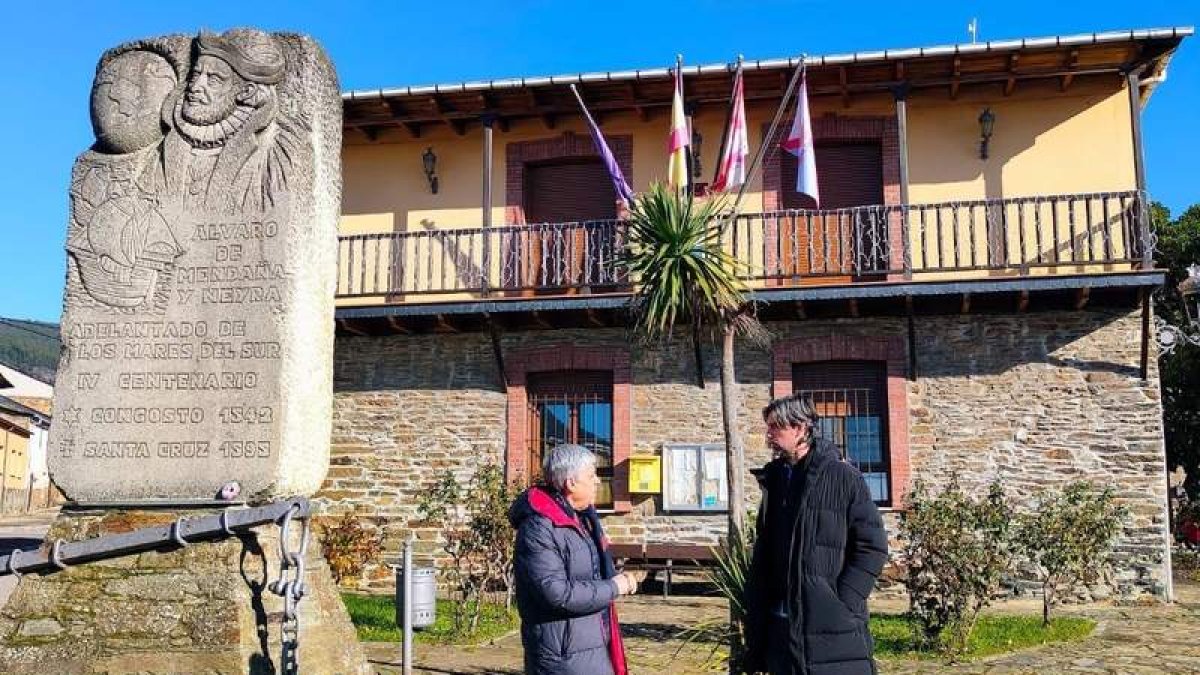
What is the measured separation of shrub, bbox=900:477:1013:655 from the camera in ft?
26.5

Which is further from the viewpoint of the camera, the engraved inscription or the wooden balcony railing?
the wooden balcony railing

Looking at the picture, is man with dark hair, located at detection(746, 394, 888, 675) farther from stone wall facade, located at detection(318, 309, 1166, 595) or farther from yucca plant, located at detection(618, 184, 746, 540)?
stone wall facade, located at detection(318, 309, 1166, 595)

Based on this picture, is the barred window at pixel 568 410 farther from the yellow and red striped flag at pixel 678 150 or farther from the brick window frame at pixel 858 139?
the yellow and red striped flag at pixel 678 150

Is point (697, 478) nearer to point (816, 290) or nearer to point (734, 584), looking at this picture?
point (816, 290)

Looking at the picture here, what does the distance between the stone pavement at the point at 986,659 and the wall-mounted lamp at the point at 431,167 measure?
6.75 meters

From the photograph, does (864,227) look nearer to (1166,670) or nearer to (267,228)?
(1166,670)

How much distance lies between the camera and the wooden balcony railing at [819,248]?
1177 cm

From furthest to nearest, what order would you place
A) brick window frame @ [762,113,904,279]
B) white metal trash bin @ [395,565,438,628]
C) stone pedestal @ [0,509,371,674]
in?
brick window frame @ [762,113,904,279] → white metal trash bin @ [395,565,438,628] → stone pedestal @ [0,509,371,674]

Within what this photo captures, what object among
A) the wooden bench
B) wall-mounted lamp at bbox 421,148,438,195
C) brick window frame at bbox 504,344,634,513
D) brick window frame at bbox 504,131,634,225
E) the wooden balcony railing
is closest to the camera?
the wooden balcony railing

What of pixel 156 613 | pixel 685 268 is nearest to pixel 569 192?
pixel 685 268

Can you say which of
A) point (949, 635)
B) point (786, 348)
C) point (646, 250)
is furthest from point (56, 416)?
point (786, 348)

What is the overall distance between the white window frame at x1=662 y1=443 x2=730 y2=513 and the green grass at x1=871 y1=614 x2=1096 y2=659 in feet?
8.82

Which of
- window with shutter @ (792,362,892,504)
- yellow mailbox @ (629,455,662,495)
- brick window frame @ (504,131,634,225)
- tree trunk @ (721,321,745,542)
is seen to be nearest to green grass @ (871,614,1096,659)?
tree trunk @ (721,321,745,542)

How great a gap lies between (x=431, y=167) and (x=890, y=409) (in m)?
6.97
